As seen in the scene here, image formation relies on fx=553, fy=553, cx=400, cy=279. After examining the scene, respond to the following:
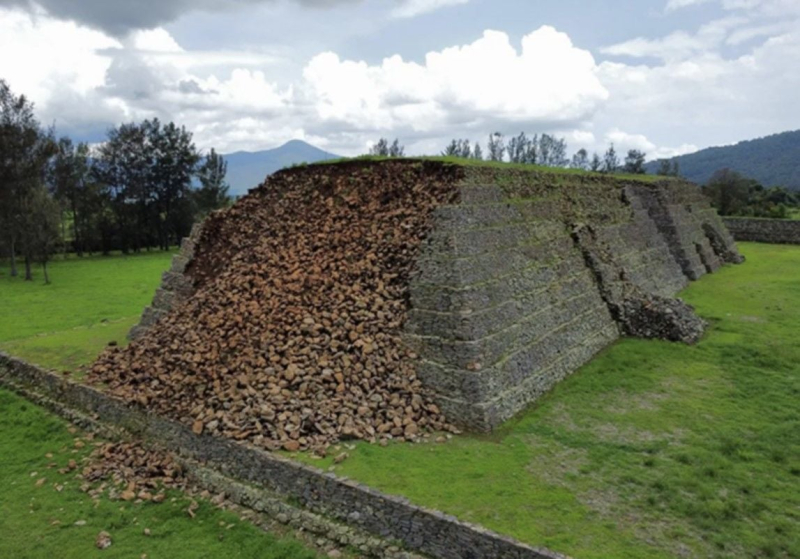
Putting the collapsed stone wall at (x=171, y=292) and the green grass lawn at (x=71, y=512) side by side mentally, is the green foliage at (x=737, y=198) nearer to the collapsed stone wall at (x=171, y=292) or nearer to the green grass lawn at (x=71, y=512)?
the collapsed stone wall at (x=171, y=292)

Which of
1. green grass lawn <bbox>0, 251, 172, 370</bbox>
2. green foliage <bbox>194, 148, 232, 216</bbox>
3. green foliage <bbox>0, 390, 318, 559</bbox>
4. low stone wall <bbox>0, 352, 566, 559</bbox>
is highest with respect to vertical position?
green foliage <bbox>194, 148, 232, 216</bbox>

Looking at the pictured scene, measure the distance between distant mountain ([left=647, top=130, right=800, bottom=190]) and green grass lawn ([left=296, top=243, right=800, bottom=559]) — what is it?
14643cm

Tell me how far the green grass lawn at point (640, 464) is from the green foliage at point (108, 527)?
1.78 metres

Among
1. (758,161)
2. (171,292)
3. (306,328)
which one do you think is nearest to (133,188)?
(171,292)

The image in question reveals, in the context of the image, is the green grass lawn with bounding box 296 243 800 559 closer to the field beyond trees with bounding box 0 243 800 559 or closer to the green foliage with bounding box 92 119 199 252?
the field beyond trees with bounding box 0 243 800 559

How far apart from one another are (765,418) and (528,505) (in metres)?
6.30

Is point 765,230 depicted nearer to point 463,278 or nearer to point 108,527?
point 463,278

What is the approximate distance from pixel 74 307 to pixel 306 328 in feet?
66.8

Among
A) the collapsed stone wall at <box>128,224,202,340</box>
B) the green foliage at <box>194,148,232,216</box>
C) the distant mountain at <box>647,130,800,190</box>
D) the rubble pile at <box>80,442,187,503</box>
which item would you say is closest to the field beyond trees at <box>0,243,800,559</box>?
the rubble pile at <box>80,442,187,503</box>

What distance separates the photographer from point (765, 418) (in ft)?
37.1

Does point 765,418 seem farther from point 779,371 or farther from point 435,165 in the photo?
point 435,165

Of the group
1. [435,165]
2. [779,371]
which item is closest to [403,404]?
[435,165]

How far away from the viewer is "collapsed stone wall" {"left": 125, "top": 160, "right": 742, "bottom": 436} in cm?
1138

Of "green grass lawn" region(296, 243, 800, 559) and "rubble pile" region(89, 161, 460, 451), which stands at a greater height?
"rubble pile" region(89, 161, 460, 451)
